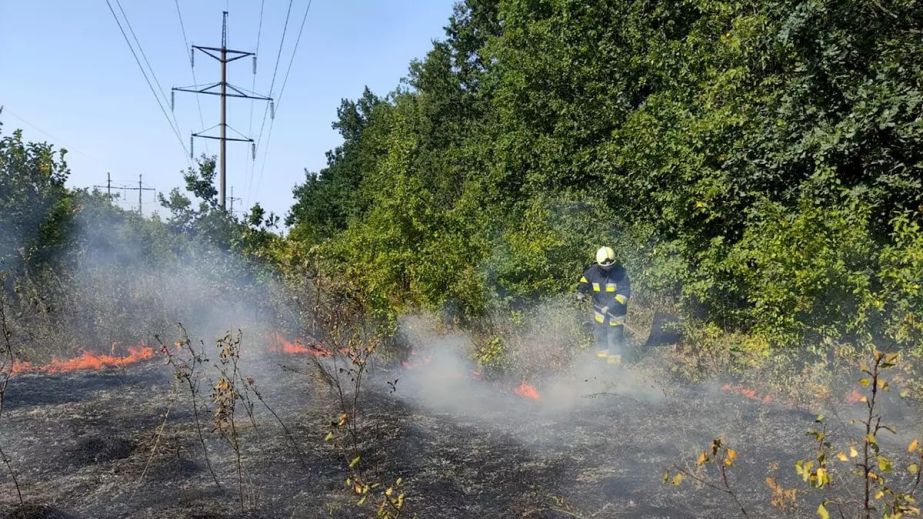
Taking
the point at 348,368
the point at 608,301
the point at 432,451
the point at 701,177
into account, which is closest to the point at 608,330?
the point at 608,301

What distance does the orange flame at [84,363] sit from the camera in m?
11.4

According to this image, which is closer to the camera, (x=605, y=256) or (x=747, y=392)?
(x=747, y=392)

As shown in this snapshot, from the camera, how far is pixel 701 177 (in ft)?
34.2

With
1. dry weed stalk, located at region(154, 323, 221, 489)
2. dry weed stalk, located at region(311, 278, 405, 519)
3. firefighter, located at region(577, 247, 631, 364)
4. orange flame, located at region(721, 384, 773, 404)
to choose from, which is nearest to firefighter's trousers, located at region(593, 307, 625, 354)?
firefighter, located at region(577, 247, 631, 364)

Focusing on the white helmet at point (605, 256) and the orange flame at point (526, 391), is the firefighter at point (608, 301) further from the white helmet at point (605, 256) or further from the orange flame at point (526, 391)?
the orange flame at point (526, 391)

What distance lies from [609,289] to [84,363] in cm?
881

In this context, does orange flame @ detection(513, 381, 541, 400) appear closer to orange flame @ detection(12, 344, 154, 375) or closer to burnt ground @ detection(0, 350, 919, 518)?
burnt ground @ detection(0, 350, 919, 518)

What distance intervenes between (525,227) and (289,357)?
4783 mm

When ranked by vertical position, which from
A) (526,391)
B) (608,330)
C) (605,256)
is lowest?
(526,391)

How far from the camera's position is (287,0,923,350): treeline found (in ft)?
24.9

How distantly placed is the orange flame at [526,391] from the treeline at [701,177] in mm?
1634

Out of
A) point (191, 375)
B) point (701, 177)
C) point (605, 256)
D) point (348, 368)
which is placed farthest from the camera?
point (701, 177)

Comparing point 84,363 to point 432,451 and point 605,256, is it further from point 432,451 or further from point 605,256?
point 605,256

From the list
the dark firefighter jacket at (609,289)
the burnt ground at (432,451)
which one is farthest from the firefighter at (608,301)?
the burnt ground at (432,451)
